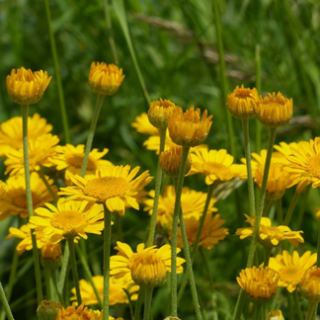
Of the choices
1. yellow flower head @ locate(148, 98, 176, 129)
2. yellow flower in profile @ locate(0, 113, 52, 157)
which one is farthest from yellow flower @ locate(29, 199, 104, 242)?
yellow flower in profile @ locate(0, 113, 52, 157)

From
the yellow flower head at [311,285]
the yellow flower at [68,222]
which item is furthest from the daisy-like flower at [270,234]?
the yellow flower at [68,222]

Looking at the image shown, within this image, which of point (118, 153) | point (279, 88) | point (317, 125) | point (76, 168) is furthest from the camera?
point (118, 153)

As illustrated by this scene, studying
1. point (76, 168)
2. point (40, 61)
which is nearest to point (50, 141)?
point (76, 168)

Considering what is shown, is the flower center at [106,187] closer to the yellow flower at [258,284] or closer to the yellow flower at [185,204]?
the yellow flower at [258,284]

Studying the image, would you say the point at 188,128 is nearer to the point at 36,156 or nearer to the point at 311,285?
the point at 311,285

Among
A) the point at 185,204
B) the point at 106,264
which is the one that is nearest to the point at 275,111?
the point at 106,264

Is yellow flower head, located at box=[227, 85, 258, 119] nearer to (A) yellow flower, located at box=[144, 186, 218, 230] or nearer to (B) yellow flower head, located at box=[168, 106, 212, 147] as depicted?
(B) yellow flower head, located at box=[168, 106, 212, 147]

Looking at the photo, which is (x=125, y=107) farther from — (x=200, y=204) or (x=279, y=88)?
(x=200, y=204)
